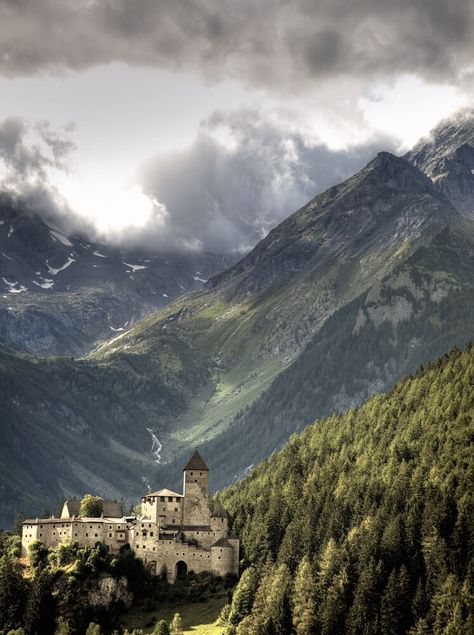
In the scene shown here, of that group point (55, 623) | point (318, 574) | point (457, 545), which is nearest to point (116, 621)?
point (55, 623)

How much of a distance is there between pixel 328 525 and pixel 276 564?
43.0ft

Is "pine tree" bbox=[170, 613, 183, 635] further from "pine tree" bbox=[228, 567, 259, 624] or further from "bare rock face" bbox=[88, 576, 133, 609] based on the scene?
"bare rock face" bbox=[88, 576, 133, 609]

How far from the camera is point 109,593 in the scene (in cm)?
19188

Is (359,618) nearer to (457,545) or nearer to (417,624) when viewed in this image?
(417,624)

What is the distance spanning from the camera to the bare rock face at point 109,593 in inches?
7495

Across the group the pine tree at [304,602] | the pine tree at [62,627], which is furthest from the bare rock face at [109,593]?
the pine tree at [304,602]

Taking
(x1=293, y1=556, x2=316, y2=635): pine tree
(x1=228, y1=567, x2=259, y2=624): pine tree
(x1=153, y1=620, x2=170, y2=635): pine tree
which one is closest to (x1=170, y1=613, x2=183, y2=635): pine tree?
(x1=153, y1=620, x2=170, y2=635): pine tree

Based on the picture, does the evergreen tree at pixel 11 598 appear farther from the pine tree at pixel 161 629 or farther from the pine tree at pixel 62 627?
the pine tree at pixel 161 629

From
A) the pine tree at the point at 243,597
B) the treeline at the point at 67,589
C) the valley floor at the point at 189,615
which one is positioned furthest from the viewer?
the treeline at the point at 67,589

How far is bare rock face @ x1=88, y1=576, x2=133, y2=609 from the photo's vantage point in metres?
190

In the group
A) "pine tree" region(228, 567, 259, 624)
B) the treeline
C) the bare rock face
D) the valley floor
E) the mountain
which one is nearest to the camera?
the mountain

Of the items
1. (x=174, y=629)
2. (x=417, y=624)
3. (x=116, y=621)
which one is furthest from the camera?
(x=116, y=621)

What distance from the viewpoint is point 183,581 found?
652ft

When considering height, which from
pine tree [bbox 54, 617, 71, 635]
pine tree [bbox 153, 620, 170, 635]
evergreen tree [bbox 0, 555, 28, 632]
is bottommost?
pine tree [bbox 153, 620, 170, 635]
